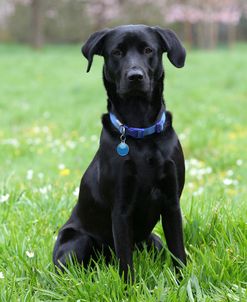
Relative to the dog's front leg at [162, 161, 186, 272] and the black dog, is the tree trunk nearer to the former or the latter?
the black dog

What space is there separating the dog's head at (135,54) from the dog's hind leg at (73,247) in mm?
929

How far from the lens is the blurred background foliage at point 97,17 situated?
34.3 meters

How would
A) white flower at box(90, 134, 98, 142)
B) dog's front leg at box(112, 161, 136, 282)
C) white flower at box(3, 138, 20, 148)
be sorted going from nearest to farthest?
dog's front leg at box(112, 161, 136, 282), white flower at box(3, 138, 20, 148), white flower at box(90, 134, 98, 142)

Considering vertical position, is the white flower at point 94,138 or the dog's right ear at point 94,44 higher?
the dog's right ear at point 94,44

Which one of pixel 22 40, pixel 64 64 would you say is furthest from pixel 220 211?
pixel 22 40

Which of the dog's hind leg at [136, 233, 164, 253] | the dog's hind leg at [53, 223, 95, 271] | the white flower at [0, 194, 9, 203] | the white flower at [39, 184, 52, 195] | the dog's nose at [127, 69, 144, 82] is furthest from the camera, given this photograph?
the white flower at [39, 184, 52, 195]

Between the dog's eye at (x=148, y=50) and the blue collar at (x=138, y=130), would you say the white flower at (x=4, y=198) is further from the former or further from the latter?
the dog's eye at (x=148, y=50)

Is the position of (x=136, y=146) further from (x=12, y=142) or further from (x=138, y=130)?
(x=12, y=142)

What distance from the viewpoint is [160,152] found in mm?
3096

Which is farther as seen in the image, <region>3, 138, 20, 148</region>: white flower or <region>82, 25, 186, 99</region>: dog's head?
<region>3, 138, 20, 148</region>: white flower

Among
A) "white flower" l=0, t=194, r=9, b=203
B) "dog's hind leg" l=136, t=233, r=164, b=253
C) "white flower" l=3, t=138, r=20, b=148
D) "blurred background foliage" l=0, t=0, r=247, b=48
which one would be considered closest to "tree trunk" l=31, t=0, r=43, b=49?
"blurred background foliage" l=0, t=0, r=247, b=48

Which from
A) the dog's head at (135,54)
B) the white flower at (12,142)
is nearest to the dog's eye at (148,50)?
the dog's head at (135,54)

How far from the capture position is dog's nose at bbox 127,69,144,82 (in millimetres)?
2936

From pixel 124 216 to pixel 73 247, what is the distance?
522mm
